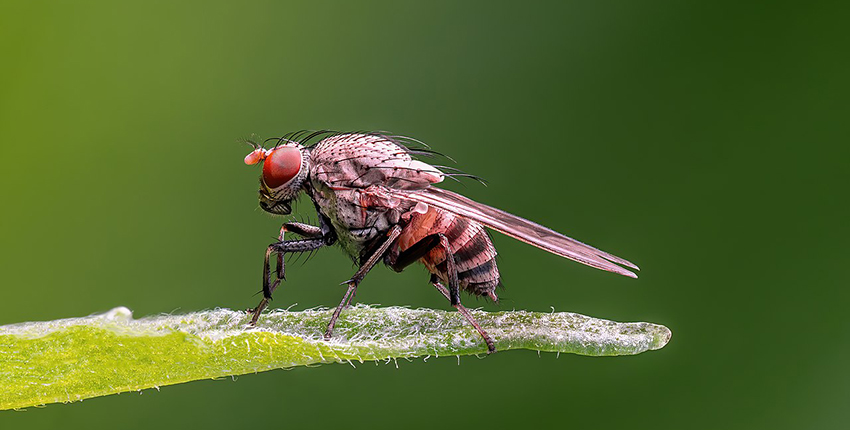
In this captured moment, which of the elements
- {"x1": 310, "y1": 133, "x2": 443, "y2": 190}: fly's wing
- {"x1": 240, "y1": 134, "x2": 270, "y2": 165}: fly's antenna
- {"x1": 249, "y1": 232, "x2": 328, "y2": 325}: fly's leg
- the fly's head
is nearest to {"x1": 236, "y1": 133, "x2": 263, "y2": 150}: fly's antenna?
{"x1": 240, "y1": 134, "x2": 270, "y2": 165}: fly's antenna

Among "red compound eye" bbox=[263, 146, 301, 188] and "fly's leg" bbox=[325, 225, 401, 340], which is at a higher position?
"red compound eye" bbox=[263, 146, 301, 188]

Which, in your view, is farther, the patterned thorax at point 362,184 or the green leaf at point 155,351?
the patterned thorax at point 362,184

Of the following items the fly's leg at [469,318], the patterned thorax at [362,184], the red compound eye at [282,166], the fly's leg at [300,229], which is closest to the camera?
the fly's leg at [469,318]

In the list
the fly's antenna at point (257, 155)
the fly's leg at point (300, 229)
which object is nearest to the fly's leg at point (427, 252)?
the fly's leg at point (300, 229)

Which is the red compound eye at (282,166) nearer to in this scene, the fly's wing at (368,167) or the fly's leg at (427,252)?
the fly's wing at (368,167)

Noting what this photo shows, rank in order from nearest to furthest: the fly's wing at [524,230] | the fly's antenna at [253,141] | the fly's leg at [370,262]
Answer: the fly's wing at [524,230], the fly's leg at [370,262], the fly's antenna at [253,141]

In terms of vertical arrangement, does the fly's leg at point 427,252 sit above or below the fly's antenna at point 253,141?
Answer: below

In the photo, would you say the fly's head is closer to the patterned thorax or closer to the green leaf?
the patterned thorax

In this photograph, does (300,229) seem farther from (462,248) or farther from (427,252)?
(462,248)

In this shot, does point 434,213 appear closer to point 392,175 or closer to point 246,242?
point 392,175
